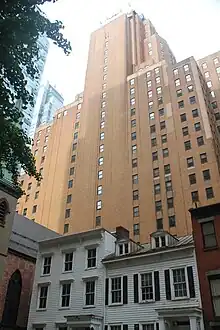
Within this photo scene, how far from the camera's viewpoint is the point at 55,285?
2895 centimetres

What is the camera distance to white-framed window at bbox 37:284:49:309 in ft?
94.4

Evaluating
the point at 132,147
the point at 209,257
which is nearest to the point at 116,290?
the point at 209,257

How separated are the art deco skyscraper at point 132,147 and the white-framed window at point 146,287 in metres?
25.1

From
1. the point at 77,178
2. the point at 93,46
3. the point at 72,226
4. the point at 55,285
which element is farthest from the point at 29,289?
the point at 93,46

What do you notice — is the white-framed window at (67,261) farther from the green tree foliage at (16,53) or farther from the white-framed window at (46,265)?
the green tree foliage at (16,53)

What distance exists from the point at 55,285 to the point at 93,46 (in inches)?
3063

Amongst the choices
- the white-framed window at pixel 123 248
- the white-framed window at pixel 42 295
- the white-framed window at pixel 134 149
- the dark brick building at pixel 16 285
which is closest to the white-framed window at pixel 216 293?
the white-framed window at pixel 123 248

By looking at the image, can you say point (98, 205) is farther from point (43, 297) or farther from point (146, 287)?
point (146, 287)

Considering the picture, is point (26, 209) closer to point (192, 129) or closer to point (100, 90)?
point (100, 90)

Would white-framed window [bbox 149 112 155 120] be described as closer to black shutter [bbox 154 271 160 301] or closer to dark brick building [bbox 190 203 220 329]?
dark brick building [bbox 190 203 220 329]

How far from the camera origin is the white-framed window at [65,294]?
90.8ft

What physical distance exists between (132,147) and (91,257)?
39.1 metres

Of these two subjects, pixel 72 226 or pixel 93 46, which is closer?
pixel 72 226

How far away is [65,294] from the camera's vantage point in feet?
92.3
